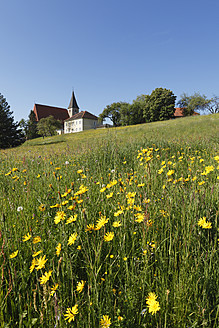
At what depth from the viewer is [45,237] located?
59.2 inches

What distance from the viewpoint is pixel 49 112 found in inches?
2670

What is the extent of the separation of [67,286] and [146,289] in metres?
0.48

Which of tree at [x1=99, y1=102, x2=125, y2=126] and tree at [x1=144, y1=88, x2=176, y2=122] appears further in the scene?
tree at [x1=99, y1=102, x2=125, y2=126]

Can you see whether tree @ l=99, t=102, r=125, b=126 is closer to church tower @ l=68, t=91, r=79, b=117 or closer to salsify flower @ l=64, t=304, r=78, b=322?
church tower @ l=68, t=91, r=79, b=117

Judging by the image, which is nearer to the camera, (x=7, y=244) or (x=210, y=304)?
(x=210, y=304)

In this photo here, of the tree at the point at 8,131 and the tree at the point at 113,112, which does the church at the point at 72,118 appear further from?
the tree at the point at 8,131

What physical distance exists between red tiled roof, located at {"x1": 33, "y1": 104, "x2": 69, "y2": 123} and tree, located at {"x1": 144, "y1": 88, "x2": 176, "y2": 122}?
114ft

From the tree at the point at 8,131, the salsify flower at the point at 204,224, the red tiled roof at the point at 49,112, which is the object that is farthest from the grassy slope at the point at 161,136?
the red tiled roof at the point at 49,112

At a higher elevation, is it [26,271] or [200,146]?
[200,146]

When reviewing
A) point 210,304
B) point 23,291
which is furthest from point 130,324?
point 23,291

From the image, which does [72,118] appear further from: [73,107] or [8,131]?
[8,131]

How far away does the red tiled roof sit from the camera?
213 feet

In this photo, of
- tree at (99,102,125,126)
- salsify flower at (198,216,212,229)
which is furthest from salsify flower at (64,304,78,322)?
tree at (99,102,125,126)

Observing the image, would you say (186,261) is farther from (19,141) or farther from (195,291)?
(19,141)
